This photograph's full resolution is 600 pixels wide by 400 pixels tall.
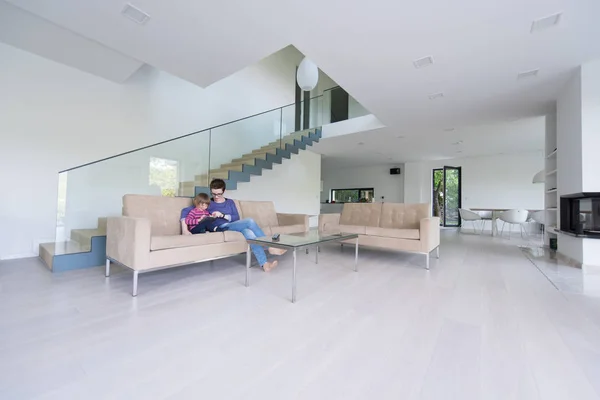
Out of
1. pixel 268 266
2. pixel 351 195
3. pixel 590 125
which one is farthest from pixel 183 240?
pixel 351 195

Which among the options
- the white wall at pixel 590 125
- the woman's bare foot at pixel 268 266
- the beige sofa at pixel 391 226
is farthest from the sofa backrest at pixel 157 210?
the white wall at pixel 590 125

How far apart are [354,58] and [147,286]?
11.3 feet

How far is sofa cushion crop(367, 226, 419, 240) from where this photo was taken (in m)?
3.45

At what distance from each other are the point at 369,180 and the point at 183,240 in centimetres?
1001

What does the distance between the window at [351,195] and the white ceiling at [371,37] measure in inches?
295

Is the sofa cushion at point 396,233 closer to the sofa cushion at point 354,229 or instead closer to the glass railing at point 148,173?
the sofa cushion at point 354,229

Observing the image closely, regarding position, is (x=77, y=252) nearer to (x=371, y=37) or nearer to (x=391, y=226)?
(x=371, y=37)

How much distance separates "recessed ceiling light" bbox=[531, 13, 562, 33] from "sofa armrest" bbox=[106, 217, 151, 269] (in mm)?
4157

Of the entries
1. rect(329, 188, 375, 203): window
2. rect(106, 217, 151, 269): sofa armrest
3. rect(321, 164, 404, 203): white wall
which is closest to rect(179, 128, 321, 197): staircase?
rect(106, 217, 151, 269): sofa armrest

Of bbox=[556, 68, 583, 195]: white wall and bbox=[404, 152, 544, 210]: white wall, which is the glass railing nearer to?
bbox=[556, 68, 583, 195]: white wall

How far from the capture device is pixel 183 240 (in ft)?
8.63

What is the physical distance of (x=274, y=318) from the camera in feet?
5.91

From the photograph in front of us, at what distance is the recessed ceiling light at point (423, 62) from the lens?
10.7ft

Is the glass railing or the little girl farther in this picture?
the glass railing
